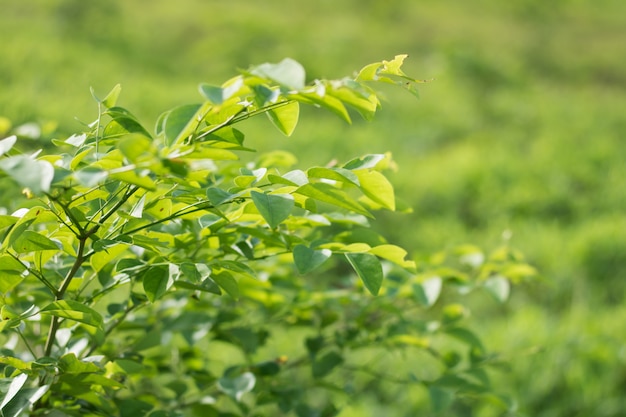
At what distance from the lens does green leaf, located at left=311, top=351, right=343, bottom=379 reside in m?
1.05

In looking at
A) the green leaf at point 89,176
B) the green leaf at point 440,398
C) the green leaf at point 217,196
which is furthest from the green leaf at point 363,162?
the green leaf at point 440,398

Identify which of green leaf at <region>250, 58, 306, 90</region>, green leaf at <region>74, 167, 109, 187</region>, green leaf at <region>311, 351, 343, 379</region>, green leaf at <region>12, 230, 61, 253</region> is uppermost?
green leaf at <region>250, 58, 306, 90</region>

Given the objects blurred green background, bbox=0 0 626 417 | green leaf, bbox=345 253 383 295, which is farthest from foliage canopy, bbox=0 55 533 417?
blurred green background, bbox=0 0 626 417

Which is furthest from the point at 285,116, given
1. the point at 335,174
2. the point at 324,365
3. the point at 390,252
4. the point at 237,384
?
the point at 324,365

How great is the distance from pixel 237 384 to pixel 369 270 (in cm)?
33

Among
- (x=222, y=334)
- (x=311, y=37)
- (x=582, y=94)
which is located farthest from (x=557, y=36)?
(x=222, y=334)

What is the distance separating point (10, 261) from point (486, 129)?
17.0ft

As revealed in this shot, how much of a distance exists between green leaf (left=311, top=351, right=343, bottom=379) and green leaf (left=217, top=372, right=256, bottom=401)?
0.53 feet

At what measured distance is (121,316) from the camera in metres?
0.83

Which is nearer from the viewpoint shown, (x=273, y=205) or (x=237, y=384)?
(x=273, y=205)

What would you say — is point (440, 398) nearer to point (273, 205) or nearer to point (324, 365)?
point (324, 365)

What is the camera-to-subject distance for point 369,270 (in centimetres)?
64

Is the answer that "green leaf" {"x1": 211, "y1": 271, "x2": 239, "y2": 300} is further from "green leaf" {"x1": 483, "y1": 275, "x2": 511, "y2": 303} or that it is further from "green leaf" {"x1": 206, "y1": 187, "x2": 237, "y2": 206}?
"green leaf" {"x1": 483, "y1": 275, "x2": 511, "y2": 303}

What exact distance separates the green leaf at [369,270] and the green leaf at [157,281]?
0.18m
